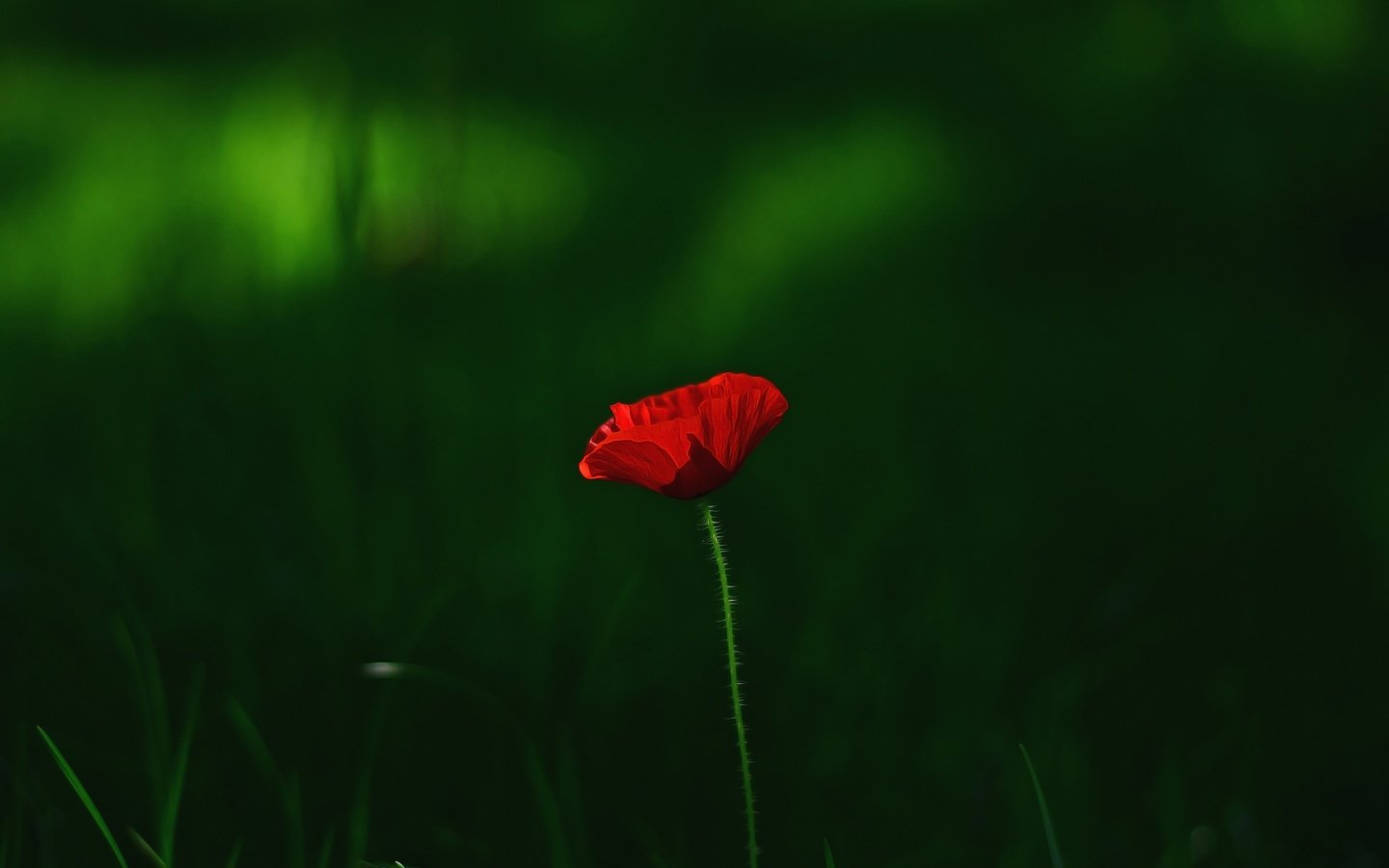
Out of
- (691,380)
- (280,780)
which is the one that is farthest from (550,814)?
(691,380)

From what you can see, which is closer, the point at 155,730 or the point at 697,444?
the point at 697,444

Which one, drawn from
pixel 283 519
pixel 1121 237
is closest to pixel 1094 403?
pixel 1121 237

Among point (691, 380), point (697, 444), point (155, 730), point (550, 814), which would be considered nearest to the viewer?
point (697, 444)

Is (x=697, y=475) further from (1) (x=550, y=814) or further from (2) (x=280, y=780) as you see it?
(2) (x=280, y=780)

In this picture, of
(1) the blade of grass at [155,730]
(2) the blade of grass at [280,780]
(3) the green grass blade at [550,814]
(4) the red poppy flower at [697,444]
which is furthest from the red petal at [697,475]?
(1) the blade of grass at [155,730]

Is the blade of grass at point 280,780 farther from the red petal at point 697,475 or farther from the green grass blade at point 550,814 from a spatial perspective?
the red petal at point 697,475

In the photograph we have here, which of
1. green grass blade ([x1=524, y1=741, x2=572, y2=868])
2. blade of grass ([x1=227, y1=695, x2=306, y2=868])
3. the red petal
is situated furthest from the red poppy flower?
blade of grass ([x1=227, y1=695, x2=306, y2=868])
